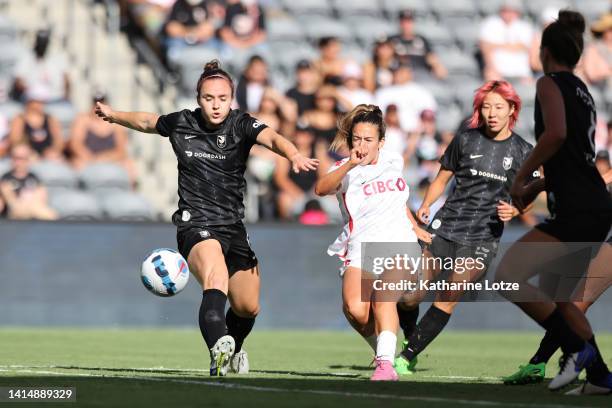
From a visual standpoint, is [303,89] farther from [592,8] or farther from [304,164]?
[304,164]

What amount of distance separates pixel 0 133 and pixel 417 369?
8435 millimetres

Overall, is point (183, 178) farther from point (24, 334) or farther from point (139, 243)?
point (139, 243)

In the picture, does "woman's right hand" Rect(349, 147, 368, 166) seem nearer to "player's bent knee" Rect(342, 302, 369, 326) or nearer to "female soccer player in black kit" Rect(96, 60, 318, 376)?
"female soccer player in black kit" Rect(96, 60, 318, 376)

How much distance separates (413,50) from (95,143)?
18.2ft

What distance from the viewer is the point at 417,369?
10.6 m

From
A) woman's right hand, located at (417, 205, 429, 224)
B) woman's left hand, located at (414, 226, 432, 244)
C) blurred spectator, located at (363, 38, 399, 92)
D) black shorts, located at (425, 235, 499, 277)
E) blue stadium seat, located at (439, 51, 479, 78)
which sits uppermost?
blue stadium seat, located at (439, 51, 479, 78)

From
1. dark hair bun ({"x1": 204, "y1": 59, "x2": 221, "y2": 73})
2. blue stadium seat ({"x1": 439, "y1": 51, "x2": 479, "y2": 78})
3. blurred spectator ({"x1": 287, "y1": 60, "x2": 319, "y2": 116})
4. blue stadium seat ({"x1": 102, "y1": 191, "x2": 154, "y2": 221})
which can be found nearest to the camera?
dark hair bun ({"x1": 204, "y1": 59, "x2": 221, "y2": 73})

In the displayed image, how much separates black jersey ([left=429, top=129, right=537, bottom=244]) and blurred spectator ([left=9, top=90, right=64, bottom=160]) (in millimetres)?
8096

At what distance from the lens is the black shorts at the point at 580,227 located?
24.6 feet

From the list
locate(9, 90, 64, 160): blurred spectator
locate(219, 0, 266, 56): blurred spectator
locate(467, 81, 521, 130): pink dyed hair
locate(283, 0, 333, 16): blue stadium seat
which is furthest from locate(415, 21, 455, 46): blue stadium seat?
locate(467, 81, 521, 130): pink dyed hair

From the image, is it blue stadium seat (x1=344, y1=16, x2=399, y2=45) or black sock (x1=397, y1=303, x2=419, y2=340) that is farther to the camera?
blue stadium seat (x1=344, y1=16, x2=399, y2=45)

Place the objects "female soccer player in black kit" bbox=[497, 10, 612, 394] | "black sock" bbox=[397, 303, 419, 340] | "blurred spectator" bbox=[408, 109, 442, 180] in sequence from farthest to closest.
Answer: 1. "blurred spectator" bbox=[408, 109, 442, 180]
2. "black sock" bbox=[397, 303, 419, 340]
3. "female soccer player in black kit" bbox=[497, 10, 612, 394]

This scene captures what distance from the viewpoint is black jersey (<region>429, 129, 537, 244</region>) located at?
10.0 m

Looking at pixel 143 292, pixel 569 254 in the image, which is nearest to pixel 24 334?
pixel 143 292
